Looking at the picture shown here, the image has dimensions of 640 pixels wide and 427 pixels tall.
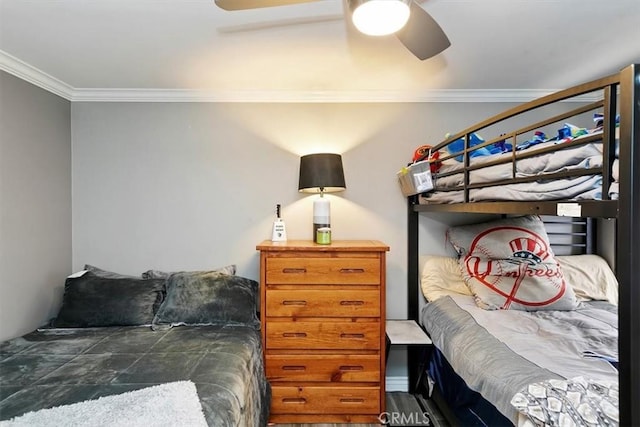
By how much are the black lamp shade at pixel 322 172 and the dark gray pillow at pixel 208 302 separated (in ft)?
2.77

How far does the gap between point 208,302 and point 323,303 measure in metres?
0.76

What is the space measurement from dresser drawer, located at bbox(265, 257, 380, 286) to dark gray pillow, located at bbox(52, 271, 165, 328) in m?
0.83

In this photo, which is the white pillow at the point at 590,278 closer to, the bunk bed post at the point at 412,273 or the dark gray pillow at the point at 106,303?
the bunk bed post at the point at 412,273

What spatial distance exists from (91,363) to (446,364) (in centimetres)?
194

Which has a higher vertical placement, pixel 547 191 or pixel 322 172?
pixel 322 172

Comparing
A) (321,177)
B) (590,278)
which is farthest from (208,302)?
(590,278)

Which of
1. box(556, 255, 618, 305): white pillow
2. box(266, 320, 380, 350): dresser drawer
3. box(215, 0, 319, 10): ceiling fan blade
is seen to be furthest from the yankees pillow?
box(215, 0, 319, 10): ceiling fan blade

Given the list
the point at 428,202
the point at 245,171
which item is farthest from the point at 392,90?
the point at 245,171

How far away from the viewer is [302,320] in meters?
2.07

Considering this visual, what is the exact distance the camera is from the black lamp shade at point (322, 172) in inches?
88.0

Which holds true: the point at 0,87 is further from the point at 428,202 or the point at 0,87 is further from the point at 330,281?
the point at 428,202

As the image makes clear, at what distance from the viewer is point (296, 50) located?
1865 mm

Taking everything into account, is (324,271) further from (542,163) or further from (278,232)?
(542,163)

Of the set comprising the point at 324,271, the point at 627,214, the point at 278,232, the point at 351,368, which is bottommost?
the point at 351,368
